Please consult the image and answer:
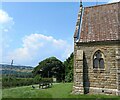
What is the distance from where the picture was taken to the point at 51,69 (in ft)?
239

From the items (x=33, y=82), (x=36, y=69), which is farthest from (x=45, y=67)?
(x=33, y=82)

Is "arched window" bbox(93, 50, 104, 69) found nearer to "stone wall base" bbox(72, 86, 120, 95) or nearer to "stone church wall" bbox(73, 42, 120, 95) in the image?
"stone church wall" bbox(73, 42, 120, 95)

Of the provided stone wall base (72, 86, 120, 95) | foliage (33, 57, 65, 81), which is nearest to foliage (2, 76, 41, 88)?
stone wall base (72, 86, 120, 95)

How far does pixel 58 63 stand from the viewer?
74625mm

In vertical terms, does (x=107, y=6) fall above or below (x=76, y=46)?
above

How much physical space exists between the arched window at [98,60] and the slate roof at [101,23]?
5.45 ft

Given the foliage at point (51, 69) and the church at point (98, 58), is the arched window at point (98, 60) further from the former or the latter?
the foliage at point (51, 69)

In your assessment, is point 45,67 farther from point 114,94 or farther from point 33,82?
point 114,94

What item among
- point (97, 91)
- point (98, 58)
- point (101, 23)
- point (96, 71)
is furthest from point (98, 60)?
point (101, 23)

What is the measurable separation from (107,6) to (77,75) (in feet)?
33.7

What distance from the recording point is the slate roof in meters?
23.5

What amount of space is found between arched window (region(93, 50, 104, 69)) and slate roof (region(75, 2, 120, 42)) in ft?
5.45

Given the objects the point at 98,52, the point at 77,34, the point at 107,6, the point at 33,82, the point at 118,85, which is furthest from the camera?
the point at 33,82

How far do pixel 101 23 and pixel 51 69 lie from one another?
49217mm
